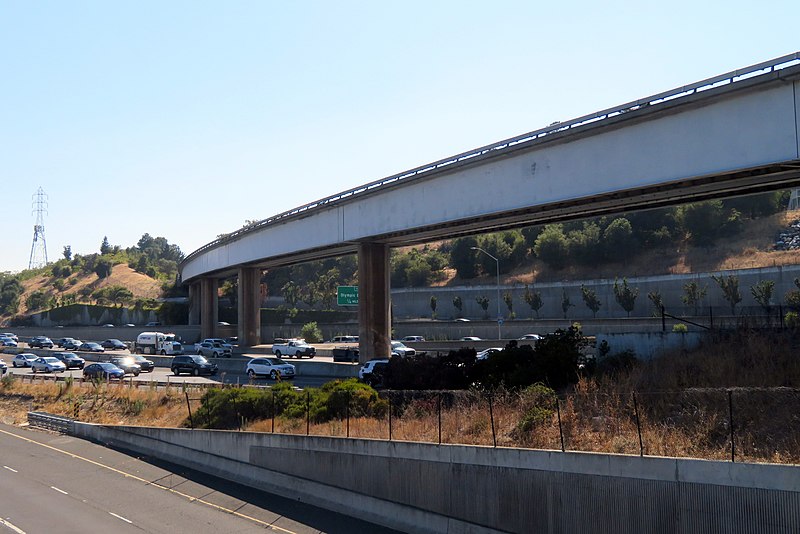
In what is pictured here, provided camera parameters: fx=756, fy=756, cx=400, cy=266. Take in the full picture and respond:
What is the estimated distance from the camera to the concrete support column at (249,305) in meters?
76.6

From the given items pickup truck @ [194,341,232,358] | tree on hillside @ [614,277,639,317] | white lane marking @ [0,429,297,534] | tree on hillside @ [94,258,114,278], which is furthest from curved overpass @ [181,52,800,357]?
tree on hillside @ [94,258,114,278]

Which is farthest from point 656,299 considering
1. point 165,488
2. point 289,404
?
point 165,488

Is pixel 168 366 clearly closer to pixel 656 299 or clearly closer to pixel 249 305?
pixel 249 305

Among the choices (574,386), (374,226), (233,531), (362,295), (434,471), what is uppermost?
(374,226)

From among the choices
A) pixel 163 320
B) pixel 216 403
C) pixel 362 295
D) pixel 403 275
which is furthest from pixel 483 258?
pixel 216 403

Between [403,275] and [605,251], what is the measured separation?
116 ft

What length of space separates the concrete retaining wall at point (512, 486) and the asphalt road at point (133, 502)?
35.2 inches

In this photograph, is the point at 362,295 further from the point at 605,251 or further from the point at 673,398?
the point at 605,251

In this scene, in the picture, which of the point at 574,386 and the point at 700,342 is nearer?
the point at 574,386

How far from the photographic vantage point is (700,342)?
27.7 meters

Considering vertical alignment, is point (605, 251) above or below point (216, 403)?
above

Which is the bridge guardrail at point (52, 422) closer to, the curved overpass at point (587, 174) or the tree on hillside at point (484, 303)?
the curved overpass at point (587, 174)

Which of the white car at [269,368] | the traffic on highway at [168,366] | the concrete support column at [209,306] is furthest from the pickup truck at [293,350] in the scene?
the concrete support column at [209,306]

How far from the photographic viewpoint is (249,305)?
78375mm
